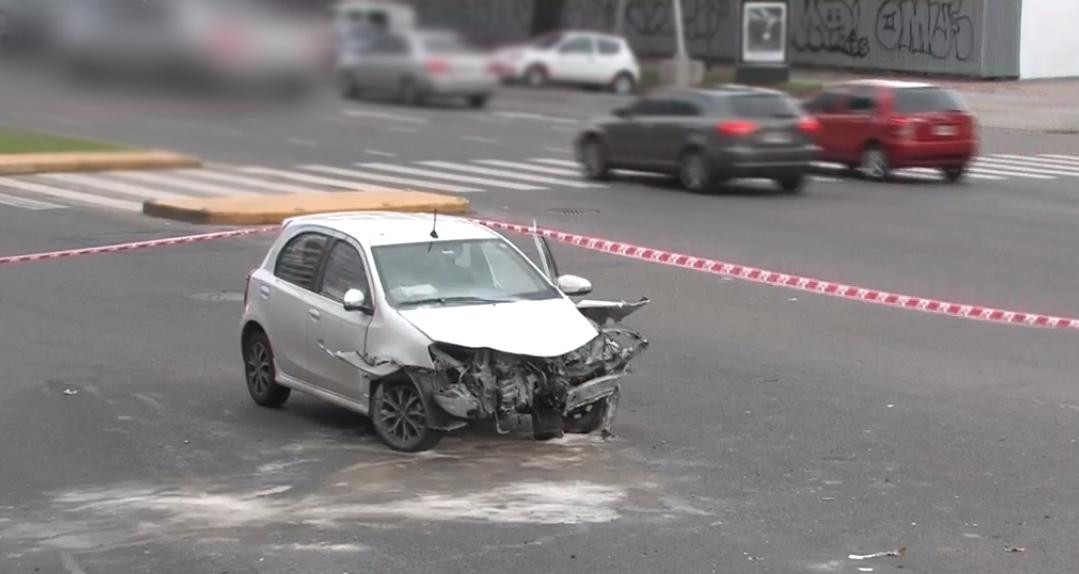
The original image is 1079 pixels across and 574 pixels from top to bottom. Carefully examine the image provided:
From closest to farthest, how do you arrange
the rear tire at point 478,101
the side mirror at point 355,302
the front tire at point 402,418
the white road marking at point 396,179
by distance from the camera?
the front tire at point 402,418, the side mirror at point 355,302, the white road marking at point 396,179, the rear tire at point 478,101

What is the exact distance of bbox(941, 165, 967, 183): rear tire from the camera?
101ft

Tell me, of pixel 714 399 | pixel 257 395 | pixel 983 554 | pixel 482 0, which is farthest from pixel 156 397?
pixel 482 0

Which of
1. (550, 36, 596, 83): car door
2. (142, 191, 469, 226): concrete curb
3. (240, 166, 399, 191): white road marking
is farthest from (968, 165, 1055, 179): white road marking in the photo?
(550, 36, 596, 83): car door

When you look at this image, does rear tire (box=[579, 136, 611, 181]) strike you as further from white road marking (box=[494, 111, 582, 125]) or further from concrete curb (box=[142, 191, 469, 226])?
white road marking (box=[494, 111, 582, 125])

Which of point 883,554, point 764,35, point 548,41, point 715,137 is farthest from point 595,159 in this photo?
point 548,41

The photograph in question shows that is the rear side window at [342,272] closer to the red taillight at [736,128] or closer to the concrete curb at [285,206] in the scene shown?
the concrete curb at [285,206]

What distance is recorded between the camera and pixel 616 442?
40.0 ft

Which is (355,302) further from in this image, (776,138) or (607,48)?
(607,48)

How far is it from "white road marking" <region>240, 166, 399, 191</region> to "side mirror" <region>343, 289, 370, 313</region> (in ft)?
52.2

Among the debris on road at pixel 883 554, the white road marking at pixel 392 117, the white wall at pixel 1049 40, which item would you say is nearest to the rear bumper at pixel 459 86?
the white road marking at pixel 392 117

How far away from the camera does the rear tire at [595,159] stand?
99.3 ft

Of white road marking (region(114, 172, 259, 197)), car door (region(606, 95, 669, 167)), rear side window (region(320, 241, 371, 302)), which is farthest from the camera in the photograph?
car door (region(606, 95, 669, 167))

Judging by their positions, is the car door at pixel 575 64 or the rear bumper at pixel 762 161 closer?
the rear bumper at pixel 762 161

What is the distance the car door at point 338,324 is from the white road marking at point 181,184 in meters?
15.3
